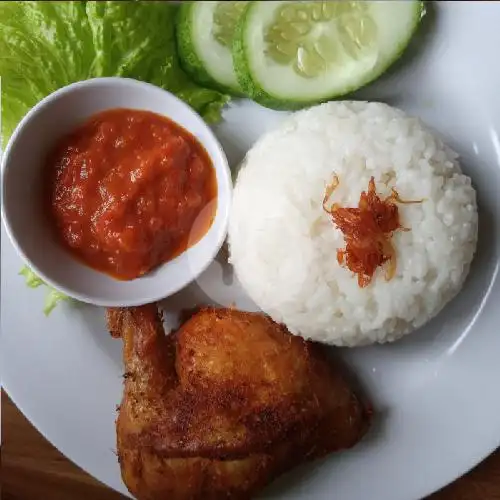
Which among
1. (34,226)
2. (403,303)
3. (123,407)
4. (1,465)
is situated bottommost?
(1,465)

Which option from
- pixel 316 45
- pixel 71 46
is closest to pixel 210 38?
pixel 316 45

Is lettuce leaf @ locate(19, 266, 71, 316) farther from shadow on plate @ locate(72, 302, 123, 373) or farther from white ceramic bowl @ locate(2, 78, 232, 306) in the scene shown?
white ceramic bowl @ locate(2, 78, 232, 306)

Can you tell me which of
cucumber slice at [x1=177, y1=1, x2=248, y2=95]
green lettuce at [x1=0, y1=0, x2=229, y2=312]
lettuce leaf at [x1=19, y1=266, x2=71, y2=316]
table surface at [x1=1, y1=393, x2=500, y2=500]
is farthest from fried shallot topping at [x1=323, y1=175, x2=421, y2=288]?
table surface at [x1=1, y1=393, x2=500, y2=500]

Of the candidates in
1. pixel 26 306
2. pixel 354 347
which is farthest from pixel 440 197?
pixel 26 306

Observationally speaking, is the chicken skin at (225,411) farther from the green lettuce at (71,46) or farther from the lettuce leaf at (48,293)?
the green lettuce at (71,46)

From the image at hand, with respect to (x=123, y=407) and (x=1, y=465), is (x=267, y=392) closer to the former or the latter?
(x=123, y=407)

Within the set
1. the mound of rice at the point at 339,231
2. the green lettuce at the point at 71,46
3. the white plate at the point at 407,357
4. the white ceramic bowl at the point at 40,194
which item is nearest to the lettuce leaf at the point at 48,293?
the white plate at the point at 407,357
